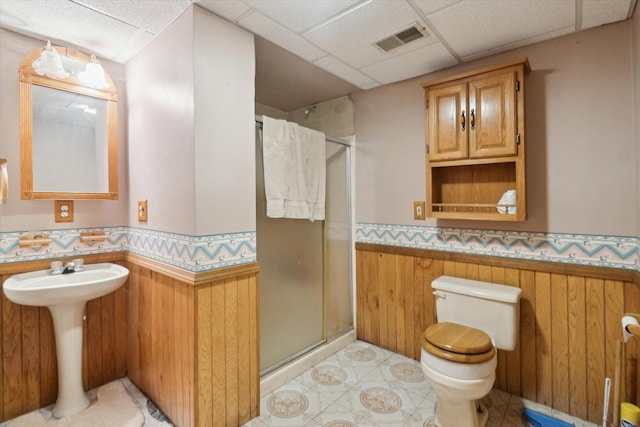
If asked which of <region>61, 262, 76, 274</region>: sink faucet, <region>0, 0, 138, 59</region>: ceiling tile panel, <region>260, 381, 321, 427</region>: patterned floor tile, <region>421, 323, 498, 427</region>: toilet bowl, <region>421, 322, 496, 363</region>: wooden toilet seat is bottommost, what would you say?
<region>260, 381, 321, 427</region>: patterned floor tile

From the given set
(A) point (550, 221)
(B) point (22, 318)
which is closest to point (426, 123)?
(A) point (550, 221)

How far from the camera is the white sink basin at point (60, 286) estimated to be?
5.02ft

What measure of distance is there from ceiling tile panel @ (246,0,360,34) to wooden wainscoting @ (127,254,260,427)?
131 cm

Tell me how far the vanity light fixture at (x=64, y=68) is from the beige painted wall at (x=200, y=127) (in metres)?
0.33

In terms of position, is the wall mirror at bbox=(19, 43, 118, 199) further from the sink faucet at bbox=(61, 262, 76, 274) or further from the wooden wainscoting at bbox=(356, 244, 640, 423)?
the wooden wainscoting at bbox=(356, 244, 640, 423)

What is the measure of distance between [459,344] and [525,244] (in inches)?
31.9

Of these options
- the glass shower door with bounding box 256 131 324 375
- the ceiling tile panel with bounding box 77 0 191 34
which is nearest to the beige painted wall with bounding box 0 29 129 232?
the ceiling tile panel with bounding box 77 0 191 34

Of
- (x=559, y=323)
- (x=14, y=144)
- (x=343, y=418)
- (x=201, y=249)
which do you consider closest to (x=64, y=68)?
(x=14, y=144)

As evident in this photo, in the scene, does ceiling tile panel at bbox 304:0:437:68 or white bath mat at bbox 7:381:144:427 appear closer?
ceiling tile panel at bbox 304:0:437:68

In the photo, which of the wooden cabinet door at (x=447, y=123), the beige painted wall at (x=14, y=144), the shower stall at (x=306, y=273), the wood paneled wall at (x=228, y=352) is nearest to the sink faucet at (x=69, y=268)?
the beige painted wall at (x=14, y=144)

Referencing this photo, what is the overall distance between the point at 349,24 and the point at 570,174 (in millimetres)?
1494

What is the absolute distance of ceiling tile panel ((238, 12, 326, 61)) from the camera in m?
1.61

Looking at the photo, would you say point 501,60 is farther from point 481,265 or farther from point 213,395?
point 213,395

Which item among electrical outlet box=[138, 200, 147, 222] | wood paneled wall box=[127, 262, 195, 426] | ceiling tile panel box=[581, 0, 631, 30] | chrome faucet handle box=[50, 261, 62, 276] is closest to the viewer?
ceiling tile panel box=[581, 0, 631, 30]
